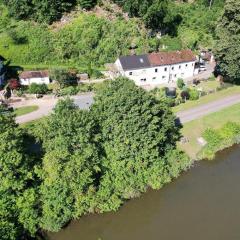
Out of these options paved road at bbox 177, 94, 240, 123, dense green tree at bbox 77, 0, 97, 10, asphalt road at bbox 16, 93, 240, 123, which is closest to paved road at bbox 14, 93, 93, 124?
asphalt road at bbox 16, 93, 240, 123

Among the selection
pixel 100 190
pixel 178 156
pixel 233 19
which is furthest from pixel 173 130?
pixel 233 19

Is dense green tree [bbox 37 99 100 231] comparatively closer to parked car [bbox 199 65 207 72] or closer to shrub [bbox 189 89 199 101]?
shrub [bbox 189 89 199 101]

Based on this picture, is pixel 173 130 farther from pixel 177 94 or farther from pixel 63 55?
pixel 63 55

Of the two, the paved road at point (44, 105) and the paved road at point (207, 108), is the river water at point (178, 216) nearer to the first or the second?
the paved road at point (207, 108)

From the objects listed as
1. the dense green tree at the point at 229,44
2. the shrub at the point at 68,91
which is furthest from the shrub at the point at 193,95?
the shrub at the point at 68,91

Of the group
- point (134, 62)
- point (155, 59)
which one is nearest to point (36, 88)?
point (134, 62)

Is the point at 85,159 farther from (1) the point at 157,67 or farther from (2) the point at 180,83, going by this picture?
(1) the point at 157,67
